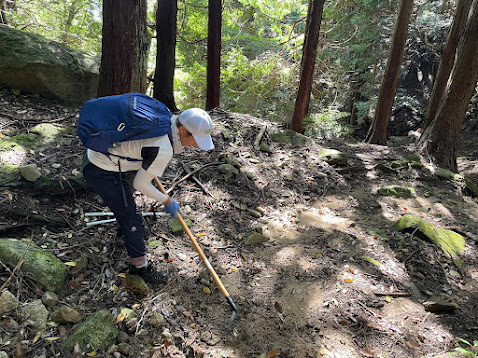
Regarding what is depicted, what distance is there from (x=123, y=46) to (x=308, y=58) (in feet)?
15.0

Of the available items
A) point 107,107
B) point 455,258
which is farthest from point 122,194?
point 455,258

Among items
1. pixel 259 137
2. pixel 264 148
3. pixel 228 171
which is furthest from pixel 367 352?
pixel 259 137

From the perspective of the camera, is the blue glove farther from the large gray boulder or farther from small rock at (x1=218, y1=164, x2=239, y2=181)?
the large gray boulder

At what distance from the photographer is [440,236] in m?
4.05

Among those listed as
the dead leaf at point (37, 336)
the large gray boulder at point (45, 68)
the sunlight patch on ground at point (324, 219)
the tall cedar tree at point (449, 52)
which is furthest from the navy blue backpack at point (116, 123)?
the tall cedar tree at point (449, 52)

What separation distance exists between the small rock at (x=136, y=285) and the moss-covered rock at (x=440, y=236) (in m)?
3.50

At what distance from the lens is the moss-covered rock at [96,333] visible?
2.12 metres

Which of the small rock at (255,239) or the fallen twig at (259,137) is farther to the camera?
the fallen twig at (259,137)

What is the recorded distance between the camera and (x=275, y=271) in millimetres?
3445

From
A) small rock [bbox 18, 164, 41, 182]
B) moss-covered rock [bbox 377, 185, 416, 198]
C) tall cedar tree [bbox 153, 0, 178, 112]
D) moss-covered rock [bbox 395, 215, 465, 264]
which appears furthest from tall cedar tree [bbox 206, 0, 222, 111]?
moss-covered rock [bbox 395, 215, 465, 264]

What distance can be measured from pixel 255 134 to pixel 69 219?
4123 mm

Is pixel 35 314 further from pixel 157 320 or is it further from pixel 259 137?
pixel 259 137

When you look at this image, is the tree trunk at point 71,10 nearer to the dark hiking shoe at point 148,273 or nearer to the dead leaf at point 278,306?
the dark hiking shoe at point 148,273

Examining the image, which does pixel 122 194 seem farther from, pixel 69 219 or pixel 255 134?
pixel 255 134
